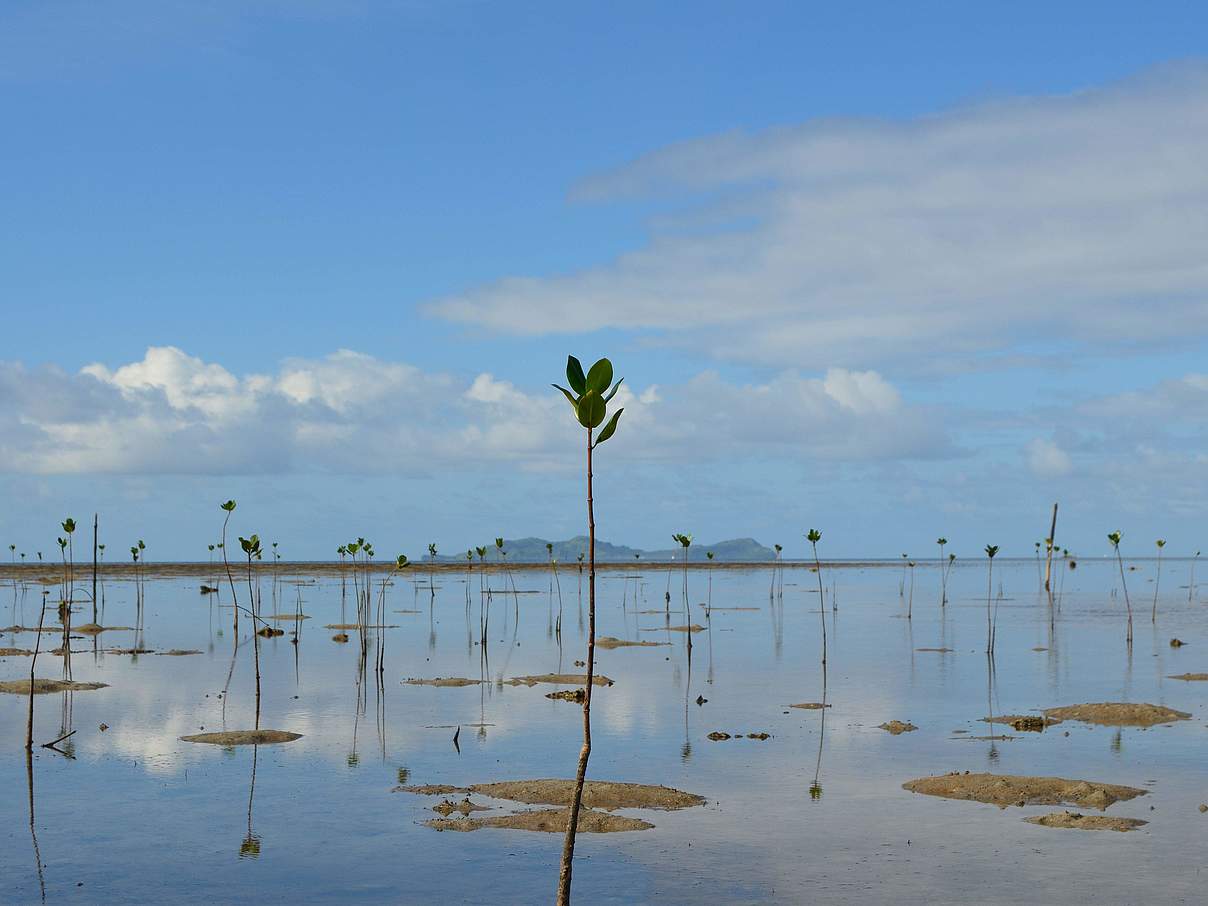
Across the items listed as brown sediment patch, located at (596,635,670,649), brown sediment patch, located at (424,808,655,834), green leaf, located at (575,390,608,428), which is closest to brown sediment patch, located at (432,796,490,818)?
brown sediment patch, located at (424,808,655,834)

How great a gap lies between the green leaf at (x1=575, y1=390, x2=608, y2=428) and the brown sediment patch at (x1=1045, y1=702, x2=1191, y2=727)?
73.7ft

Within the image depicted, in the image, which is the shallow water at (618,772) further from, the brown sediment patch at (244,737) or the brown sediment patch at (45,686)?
the brown sediment patch at (45,686)

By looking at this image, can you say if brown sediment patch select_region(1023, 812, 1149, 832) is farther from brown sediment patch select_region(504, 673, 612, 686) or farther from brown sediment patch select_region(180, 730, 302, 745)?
brown sediment patch select_region(504, 673, 612, 686)

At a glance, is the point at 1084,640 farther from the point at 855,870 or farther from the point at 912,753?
the point at 855,870

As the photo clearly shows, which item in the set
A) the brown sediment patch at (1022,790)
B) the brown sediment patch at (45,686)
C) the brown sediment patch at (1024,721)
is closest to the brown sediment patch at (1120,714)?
the brown sediment patch at (1024,721)

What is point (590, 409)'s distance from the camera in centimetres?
1261

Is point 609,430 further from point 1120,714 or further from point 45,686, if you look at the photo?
point 45,686

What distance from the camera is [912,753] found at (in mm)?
26484

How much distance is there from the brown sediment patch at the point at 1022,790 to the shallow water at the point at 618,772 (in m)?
0.43

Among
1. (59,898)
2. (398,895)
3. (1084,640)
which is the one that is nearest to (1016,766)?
(398,895)

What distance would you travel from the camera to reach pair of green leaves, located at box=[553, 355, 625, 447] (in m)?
12.5

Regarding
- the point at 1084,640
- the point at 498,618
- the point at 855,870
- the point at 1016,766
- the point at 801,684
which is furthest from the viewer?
the point at 498,618

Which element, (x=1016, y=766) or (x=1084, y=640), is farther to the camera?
(x=1084, y=640)

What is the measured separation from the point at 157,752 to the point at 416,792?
23.9ft
